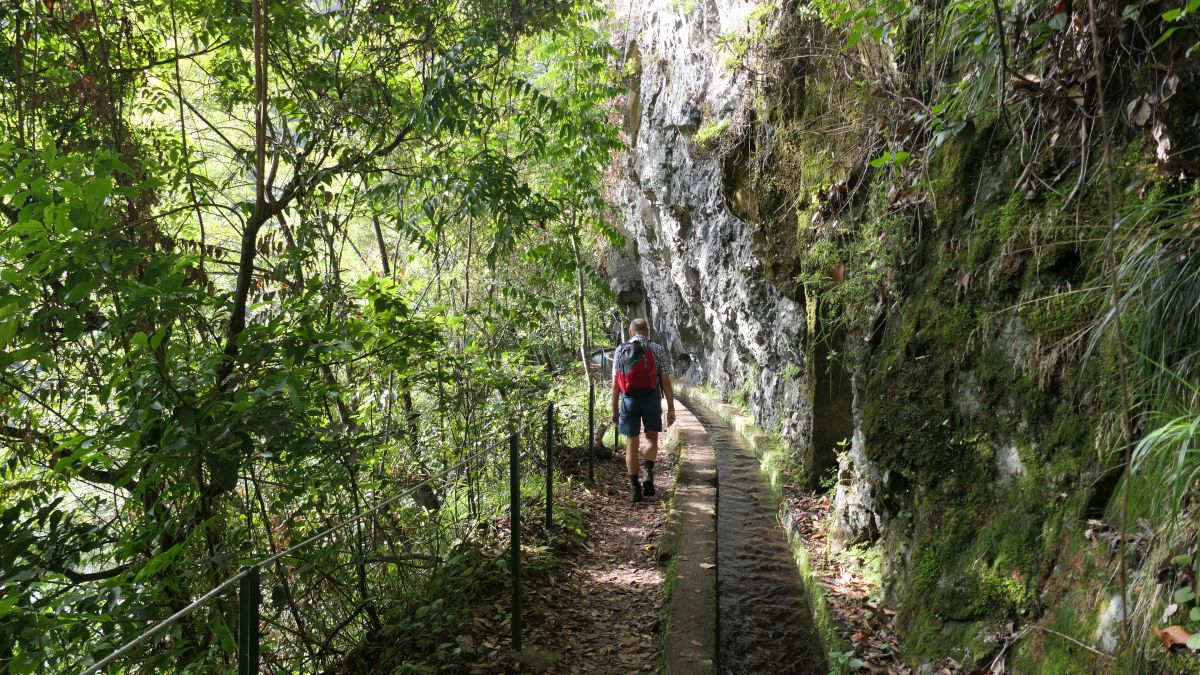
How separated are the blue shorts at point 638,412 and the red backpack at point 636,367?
0.10 metres

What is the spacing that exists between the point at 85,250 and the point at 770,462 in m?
7.18

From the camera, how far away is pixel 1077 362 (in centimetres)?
294

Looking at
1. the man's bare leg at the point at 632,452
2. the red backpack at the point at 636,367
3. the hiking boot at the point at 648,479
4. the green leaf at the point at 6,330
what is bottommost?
the hiking boot at the point at 648,479

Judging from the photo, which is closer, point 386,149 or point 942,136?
point 942,136

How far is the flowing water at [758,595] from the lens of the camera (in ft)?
14.4

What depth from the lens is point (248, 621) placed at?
90.1 inches

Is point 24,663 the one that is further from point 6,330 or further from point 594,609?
point 594,609

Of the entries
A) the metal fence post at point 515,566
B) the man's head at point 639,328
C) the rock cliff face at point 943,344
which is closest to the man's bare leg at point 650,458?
the man's head at point 639,328

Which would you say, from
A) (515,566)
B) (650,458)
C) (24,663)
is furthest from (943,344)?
(24,663)

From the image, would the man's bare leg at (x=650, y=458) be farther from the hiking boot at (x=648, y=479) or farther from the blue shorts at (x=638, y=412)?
the blue shorts at (x=638, y=412)

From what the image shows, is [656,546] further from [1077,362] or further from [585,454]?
[1077,362]

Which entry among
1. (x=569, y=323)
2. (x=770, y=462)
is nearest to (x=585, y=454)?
(x=770, y=462)

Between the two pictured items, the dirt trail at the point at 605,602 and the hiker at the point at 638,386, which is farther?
the hiker at the point at 638,386

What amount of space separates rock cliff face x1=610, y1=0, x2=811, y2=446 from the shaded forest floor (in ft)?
8.55
